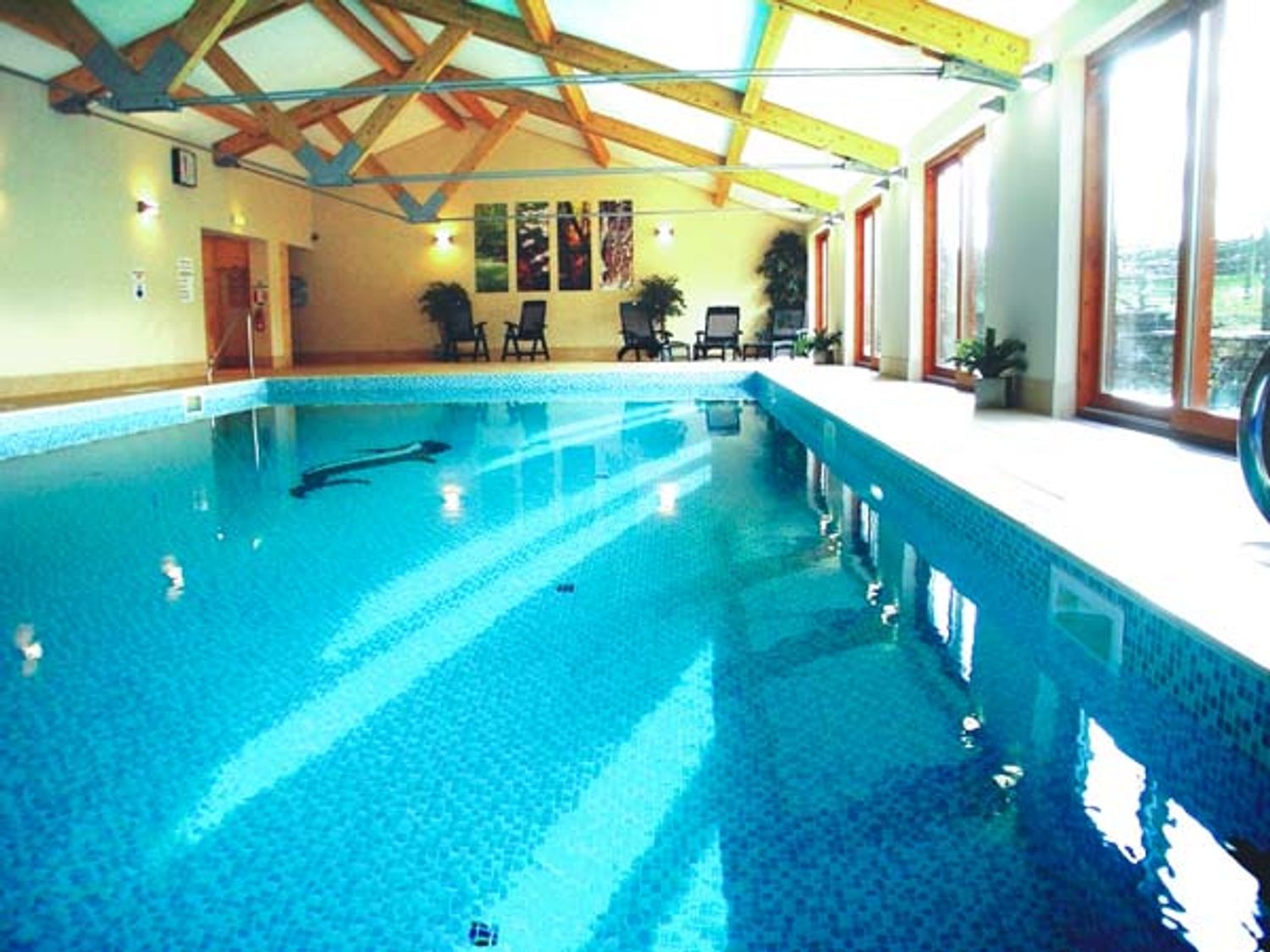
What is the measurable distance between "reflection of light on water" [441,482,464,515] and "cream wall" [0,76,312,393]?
5374 millimetres

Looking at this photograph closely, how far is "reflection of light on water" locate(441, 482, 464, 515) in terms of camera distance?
14.8ft

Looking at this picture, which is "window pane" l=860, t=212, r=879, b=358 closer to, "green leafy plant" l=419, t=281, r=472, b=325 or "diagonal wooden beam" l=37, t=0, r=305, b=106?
"green leafy plant" l=419, t=281, r=472, b=325

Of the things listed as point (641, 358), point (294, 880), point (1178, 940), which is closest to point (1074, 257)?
point (1178, 940)

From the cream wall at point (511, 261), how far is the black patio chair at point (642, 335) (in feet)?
3.13

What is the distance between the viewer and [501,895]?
4.76ft

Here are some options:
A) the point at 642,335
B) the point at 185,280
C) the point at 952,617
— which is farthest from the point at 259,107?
the point at 952,617

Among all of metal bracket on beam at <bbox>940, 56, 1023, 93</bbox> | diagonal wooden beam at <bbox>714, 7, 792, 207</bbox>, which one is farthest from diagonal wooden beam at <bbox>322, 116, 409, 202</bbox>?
metal bracket on beam at <bbox>940, 56, 1023, 93</bbox>

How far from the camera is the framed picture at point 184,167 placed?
1077 cm

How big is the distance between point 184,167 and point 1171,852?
1159 centimetres

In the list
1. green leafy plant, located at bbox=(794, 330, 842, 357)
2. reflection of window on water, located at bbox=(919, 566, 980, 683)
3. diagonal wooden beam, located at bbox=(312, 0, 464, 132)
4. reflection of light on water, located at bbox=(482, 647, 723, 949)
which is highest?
diagonal wooden beam, located at bbox=(312, 0, 464, 132)

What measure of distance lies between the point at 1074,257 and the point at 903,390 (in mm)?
2376

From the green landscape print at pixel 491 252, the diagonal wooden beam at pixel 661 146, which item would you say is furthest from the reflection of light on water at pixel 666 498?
the green landscape print at pixel 491 252

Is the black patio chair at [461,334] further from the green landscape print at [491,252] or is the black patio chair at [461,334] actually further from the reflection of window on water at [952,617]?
the reflection of window on water at [952,617]

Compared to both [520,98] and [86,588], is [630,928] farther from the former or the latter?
[520,98]
